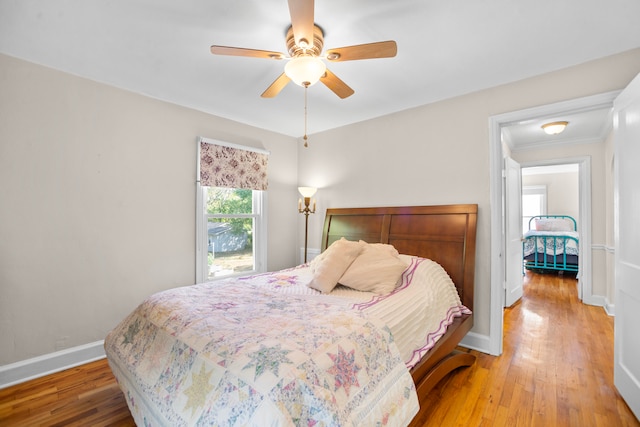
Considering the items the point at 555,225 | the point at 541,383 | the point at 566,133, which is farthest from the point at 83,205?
the point at 555,225

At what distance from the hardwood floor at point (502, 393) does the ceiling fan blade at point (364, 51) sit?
220cm

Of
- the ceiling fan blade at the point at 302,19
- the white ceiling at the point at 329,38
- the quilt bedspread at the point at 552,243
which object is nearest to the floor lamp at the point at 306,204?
the white ceiling at the point at 329,38

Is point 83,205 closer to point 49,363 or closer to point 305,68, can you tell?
point 49,363

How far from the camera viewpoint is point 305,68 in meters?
1.65

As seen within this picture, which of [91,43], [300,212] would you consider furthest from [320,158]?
[91,43]

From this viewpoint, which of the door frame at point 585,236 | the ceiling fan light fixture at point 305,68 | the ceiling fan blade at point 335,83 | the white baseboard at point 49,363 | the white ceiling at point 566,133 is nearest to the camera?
the ceiling fan light fixture at point 305,68

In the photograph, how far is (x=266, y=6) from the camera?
1626mm

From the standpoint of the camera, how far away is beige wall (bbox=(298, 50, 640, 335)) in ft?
7.47

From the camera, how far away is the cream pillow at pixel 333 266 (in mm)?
2168

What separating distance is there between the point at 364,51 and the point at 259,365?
1672 millimetres

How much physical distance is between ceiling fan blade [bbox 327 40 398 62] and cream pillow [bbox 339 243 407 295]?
1458mm

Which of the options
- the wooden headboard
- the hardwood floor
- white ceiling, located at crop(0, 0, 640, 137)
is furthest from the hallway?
white ceiling, located at crop(0, 0, 640, 137)

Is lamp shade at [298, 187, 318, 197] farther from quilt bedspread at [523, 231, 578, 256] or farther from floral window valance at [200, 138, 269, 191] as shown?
quilt bedspread at [523, 231, 578, 256]

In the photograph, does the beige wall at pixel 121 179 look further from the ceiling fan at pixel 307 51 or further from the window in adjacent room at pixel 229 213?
the ceiling fan at pixel 307 51
